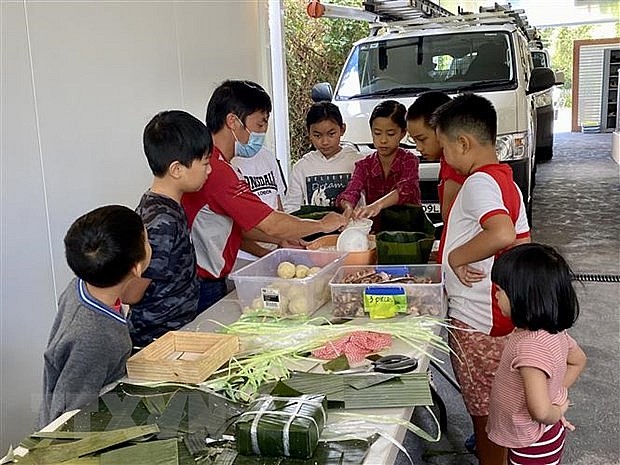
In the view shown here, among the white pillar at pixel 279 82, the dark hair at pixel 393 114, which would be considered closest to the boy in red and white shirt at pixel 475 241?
the dark hair at pixel 393 114

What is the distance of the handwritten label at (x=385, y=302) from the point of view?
71.9 inches

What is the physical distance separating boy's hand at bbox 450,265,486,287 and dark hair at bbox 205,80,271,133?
1.00 metres

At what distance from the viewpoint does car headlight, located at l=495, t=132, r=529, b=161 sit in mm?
5012

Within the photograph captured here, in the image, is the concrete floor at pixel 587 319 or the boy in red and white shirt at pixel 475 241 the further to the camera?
the concrete floor at pixel 587 319

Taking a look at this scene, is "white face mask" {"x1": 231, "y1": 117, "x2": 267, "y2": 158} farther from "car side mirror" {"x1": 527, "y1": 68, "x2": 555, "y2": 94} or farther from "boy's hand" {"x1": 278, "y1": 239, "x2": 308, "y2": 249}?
"car side mirror" {"x1": 527, "y1": 68, "x2": 555, "y2": 94}

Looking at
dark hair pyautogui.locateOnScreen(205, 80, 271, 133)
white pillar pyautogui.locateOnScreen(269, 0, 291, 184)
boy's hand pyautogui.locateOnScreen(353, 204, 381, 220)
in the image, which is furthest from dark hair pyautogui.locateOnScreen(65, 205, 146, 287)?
white pillar pyautogui.locateOnScreen(269, 0, 291, 184)

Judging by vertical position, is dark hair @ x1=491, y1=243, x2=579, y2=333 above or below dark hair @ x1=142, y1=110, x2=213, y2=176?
below

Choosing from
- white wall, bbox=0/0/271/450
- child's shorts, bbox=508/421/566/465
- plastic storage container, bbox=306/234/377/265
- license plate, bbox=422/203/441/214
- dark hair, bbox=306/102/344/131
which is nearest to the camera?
child's shorts, bbox=508/421/566/465

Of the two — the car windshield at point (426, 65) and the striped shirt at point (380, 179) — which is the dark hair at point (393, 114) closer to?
the striped shirt at point (380, 179)

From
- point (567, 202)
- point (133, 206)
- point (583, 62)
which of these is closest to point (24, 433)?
point (133, 206)

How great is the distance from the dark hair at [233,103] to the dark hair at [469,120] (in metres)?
0.74

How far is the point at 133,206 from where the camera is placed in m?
3.29

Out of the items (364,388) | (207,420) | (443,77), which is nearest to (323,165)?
(364,388)

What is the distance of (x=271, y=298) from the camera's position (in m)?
1.89
